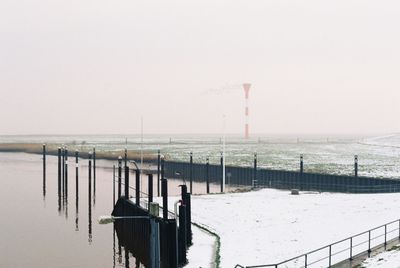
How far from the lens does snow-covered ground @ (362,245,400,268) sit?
1998 centimetres

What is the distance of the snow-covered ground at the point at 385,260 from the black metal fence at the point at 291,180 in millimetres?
33580

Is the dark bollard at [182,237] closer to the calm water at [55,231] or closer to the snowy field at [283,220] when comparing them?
the snowy field at [283,220]

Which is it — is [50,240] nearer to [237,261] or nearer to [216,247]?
[216,247]

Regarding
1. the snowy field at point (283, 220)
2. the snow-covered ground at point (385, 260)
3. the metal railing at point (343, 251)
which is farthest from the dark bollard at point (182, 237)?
the snow-covered ground at point (385, 260)

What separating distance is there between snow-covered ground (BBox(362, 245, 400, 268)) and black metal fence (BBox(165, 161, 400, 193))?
3358 centimetres

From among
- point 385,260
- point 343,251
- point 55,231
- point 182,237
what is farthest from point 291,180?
point 385,260

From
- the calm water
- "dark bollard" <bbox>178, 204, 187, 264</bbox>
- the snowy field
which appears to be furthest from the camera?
the calm water

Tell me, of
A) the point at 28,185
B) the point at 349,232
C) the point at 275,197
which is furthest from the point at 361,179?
the point at 28,185

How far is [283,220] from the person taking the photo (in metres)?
33.1

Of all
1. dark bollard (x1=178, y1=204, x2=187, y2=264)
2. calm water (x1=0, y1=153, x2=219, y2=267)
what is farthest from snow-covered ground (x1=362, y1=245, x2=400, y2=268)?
calm water (x1=0, y1=153, x2=219, y2=267)

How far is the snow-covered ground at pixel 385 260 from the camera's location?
1998cm

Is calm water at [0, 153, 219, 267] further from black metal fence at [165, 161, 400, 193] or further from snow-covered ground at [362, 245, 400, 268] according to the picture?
snow-covered ground at [362, 245, 400, 268]

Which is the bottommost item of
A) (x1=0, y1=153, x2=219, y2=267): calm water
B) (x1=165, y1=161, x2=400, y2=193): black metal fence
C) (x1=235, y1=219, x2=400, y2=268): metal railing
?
(x1=0, y1=153, x2=219, y2=267): calm water

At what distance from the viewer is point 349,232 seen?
1120 inches
